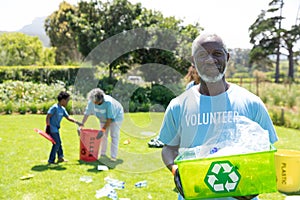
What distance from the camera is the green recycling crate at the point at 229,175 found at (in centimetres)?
146

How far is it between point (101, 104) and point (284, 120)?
276 inches

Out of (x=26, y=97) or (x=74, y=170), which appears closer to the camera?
(x=74, y=170)

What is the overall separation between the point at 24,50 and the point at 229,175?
4369 cm

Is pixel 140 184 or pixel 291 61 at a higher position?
pixel 291 61

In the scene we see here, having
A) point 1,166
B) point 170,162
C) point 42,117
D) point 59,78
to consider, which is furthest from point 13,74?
point 170,162

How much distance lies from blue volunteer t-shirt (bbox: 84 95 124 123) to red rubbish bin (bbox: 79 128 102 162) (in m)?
0.35

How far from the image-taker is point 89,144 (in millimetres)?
5898

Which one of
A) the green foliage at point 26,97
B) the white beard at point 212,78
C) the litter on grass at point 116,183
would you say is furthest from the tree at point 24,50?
the white beard at point 212,78

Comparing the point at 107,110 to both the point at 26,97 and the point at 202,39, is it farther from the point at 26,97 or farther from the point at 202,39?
the point at 26,97

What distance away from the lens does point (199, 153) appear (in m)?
1.64

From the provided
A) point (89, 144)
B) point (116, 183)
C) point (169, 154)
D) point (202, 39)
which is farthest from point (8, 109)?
point (202, 39)

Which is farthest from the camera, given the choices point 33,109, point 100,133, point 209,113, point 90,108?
point 33,109

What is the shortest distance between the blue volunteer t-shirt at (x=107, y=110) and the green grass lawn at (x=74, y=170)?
1.11ft

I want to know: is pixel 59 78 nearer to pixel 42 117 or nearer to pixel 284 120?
pixel 42 117
